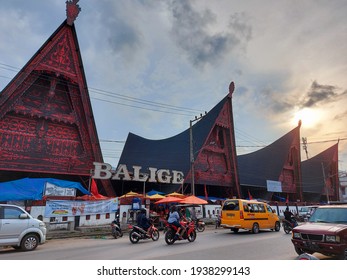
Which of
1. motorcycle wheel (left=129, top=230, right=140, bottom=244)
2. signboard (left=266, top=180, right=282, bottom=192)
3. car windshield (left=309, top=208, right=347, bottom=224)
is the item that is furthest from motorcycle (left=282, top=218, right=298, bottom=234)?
signboard (left=266, top=180, right=282, bottom=192)

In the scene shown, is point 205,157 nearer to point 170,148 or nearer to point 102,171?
point 170,148

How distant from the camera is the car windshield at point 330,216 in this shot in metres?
8.38

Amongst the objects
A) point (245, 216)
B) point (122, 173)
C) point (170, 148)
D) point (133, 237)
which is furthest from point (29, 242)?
point (170, 148)

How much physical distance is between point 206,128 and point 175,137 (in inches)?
275

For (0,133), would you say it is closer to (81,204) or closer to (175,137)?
(81,204)

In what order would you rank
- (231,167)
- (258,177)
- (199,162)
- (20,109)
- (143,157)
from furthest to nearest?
(258,177), (143,157), (231,167), (199,162), (20,109)

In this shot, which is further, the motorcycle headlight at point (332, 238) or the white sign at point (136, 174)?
the white sign at point (136, 174)

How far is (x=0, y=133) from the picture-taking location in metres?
18.8

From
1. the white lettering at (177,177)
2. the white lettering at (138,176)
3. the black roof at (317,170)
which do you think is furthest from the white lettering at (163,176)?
the black roof at (317,170)

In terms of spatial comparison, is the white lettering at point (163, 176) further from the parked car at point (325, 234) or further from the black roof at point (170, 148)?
the parked car at point (325, 234)

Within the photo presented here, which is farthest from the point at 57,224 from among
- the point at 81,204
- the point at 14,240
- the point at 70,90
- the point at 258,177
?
the point at 258,177

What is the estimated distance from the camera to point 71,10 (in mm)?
22125

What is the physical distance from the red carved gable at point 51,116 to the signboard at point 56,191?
107 inches

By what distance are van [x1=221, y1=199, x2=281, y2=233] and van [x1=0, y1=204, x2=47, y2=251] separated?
10.1 m
